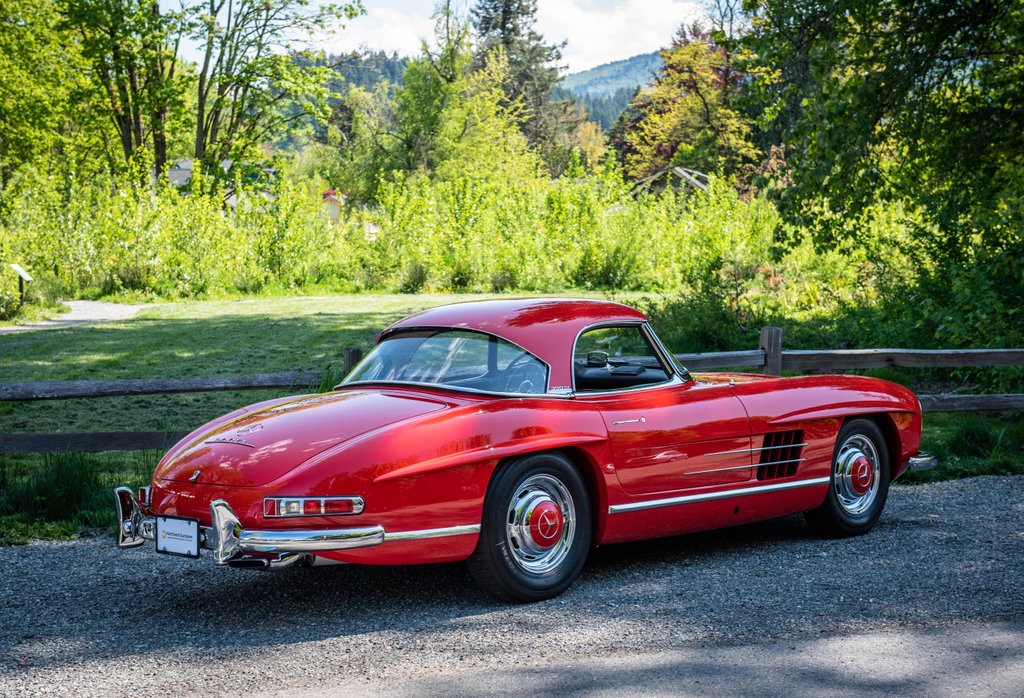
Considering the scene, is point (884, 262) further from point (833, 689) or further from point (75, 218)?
point (75, 218)

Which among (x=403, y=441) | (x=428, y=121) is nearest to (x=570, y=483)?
(x=403, y=441)

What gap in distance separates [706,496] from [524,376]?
3.91 feet

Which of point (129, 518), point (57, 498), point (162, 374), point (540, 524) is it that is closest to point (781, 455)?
point (540, 524)

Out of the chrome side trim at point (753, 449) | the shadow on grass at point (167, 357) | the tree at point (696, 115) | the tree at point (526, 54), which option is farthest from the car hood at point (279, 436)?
the tree at point (526, 54)

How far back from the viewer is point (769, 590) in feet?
17.1

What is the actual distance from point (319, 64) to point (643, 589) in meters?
37.2

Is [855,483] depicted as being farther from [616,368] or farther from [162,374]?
[162,374]

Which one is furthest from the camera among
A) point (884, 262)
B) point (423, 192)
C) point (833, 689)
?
point (423, 192)

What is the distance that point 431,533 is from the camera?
471 centimetres

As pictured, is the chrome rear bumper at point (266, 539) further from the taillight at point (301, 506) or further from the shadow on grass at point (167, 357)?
the shadow on grass at point (167, 357)

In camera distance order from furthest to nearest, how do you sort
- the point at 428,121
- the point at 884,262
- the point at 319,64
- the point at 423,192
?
the point at 428,121 → the point at 319,64 → the point at 423,192 → the point at 884,262

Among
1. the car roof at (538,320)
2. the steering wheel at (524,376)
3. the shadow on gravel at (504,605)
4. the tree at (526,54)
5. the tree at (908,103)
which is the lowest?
the shadow on gravel at (504,605)

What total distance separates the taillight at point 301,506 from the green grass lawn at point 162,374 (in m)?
2.81

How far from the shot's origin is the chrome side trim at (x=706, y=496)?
5.41 meters
